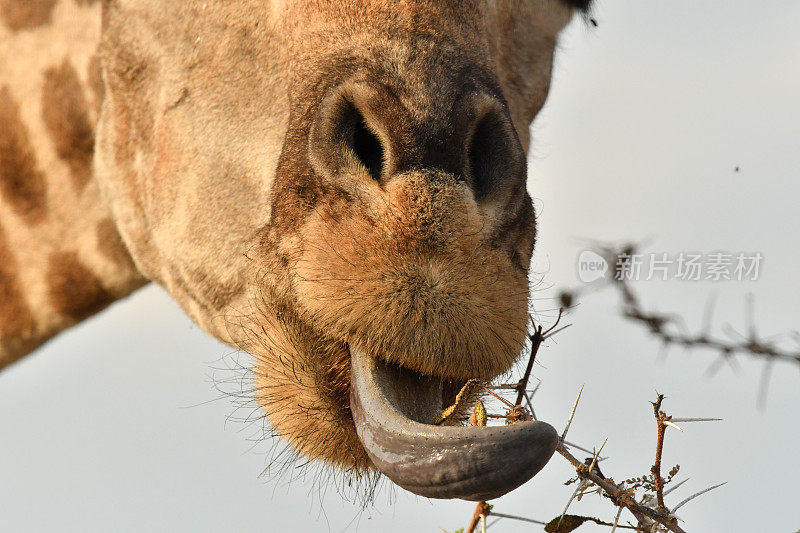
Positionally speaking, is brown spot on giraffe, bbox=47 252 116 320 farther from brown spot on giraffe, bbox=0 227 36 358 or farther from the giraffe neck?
brown spot on giraffe, bbox=0 227 36 358

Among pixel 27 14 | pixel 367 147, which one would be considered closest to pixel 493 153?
pixel 367 147

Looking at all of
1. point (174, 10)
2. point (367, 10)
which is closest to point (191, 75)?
point (174, 10)

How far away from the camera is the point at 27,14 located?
3080mm

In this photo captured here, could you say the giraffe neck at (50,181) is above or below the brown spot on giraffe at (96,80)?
below

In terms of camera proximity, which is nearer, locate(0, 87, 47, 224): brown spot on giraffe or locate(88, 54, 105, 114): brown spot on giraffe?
locate(88, 54, 105, 114): brown spot on giraffe

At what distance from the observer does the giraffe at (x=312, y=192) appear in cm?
176

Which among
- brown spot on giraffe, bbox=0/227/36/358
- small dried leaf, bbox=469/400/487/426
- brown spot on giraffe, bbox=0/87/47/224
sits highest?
small dried leaf, bbox=469/400/487/426

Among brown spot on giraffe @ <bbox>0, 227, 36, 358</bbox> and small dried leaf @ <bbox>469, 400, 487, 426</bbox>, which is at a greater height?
small dried leaf @ <bbox>469, 400, 487, 426</bbox>

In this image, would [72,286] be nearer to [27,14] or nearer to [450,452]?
[27,14]

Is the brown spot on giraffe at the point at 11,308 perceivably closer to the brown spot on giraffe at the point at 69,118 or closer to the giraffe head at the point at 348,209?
the brown spot on giraffe at the point at 69,118

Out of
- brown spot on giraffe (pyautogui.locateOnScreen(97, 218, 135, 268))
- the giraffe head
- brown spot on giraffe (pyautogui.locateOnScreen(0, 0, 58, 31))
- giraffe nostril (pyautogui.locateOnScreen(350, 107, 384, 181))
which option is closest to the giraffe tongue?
the giraffe head

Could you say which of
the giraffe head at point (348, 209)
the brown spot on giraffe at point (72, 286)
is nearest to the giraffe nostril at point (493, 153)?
the giraffe head at point (348, 209)

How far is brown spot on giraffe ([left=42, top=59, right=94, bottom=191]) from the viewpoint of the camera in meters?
3.02

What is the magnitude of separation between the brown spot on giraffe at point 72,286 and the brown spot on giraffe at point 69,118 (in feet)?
0.99
